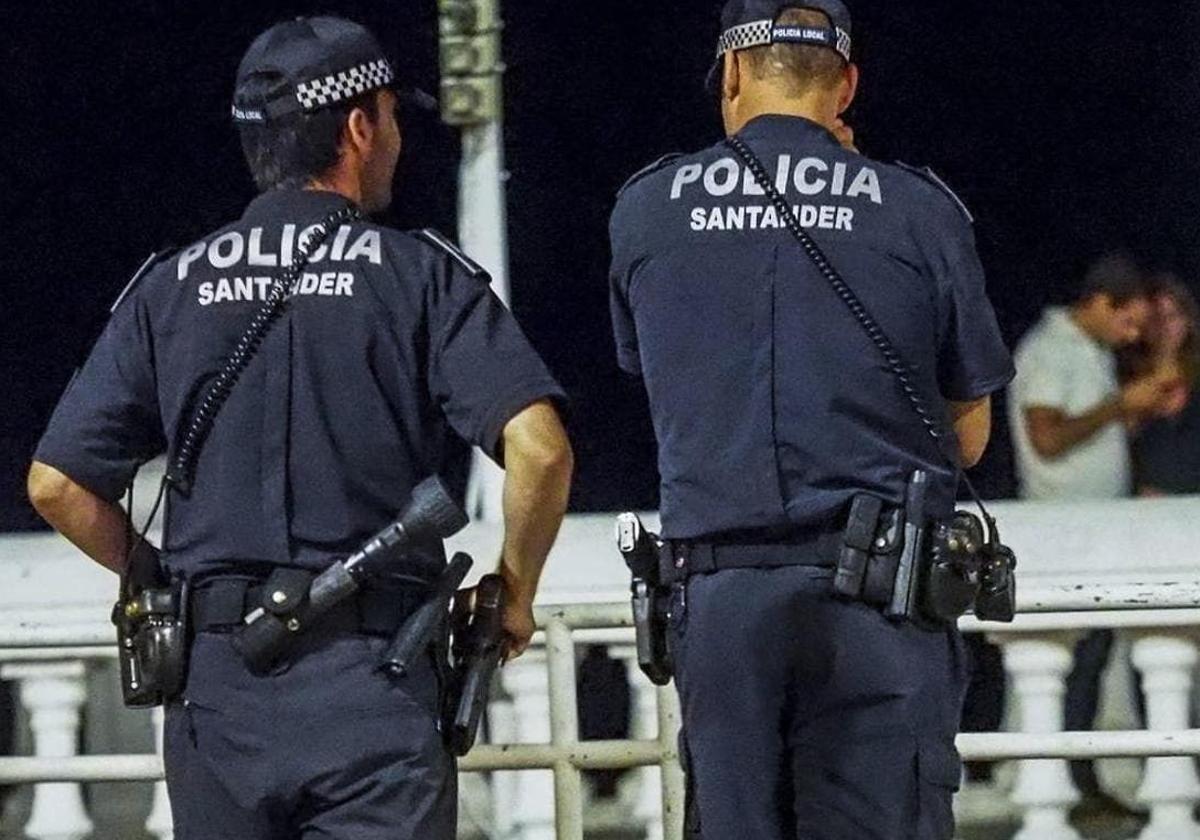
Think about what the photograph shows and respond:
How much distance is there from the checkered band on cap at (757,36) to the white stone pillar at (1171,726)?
1941mm

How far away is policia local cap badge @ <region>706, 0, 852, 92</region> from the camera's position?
3.29 metres

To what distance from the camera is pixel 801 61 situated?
331 centimetres

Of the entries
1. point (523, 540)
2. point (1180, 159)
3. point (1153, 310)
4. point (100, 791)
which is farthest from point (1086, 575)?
point (1180, 159)

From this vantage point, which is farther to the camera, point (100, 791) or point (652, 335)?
point (100, 791)

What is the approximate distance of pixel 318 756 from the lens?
307cm

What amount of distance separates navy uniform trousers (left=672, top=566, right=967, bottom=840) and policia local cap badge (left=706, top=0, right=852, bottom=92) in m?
0.64

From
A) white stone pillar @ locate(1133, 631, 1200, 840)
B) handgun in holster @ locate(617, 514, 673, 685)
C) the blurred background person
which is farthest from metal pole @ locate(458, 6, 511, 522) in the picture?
handgun in holster @ locate(617, 514, 673, 685)

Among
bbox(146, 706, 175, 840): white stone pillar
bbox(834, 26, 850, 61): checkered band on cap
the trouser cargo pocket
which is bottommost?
bbox(146, 706, 175, 840): white stone pillar

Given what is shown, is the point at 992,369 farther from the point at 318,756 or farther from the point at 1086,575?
the point at 1086,575

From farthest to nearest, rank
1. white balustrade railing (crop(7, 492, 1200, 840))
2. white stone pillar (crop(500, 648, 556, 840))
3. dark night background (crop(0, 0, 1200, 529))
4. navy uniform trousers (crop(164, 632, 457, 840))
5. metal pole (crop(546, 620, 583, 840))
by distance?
dark night background (crop(0, 0, 1200, 529)) < white stone pillar (crop(500, 648, 556, 840)) < white balustrade railing (crop(7, 492, 1200, 840)) < metal pole (crop(546, 620, 583, 840)) < navy uniform trousers (crop(164, 632, 457, 840))

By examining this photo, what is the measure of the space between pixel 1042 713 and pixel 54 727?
185 centimetres

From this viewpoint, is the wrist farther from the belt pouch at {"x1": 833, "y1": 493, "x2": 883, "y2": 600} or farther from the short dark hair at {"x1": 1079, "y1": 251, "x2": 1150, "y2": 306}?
the short dark hair at {"x1": 1079, "y1": 251, "x2": 1150, "y2": 306}

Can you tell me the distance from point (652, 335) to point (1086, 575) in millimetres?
2271

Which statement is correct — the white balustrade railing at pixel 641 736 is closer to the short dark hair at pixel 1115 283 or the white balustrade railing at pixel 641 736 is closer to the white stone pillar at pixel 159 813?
the white stone pillar at pixel 159 813
